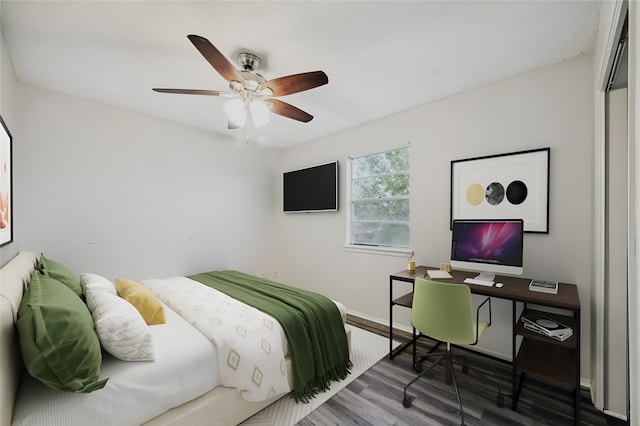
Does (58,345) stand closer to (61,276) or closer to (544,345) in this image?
(61,276)

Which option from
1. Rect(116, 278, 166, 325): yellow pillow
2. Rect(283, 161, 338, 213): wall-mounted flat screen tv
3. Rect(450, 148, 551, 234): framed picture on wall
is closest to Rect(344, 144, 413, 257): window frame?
Rect(283, 161, 338, 213): wall-mounted flat screen tv

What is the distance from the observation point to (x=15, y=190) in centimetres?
244

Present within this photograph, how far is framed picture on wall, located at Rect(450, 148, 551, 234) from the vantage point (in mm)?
2248

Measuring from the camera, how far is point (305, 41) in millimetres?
1897

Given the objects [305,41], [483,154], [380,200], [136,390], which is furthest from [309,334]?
[483,154]

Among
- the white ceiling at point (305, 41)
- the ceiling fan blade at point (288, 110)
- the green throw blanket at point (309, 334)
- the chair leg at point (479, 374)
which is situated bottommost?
the chair leg at point (479, 374)

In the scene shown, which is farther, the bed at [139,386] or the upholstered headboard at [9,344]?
the bed at [139,386]

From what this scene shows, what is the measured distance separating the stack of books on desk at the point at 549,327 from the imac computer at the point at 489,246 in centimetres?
35

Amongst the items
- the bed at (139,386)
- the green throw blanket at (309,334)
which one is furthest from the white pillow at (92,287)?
the green throw blanket at (309,334)

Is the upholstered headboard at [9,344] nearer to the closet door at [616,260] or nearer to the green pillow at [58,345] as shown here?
the green pillow at [58,345]

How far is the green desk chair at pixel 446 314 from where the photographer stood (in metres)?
1.78

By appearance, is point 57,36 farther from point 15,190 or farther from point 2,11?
point 15,190

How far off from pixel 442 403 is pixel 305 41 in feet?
8.95

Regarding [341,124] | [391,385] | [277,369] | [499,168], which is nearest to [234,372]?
[277,369]
